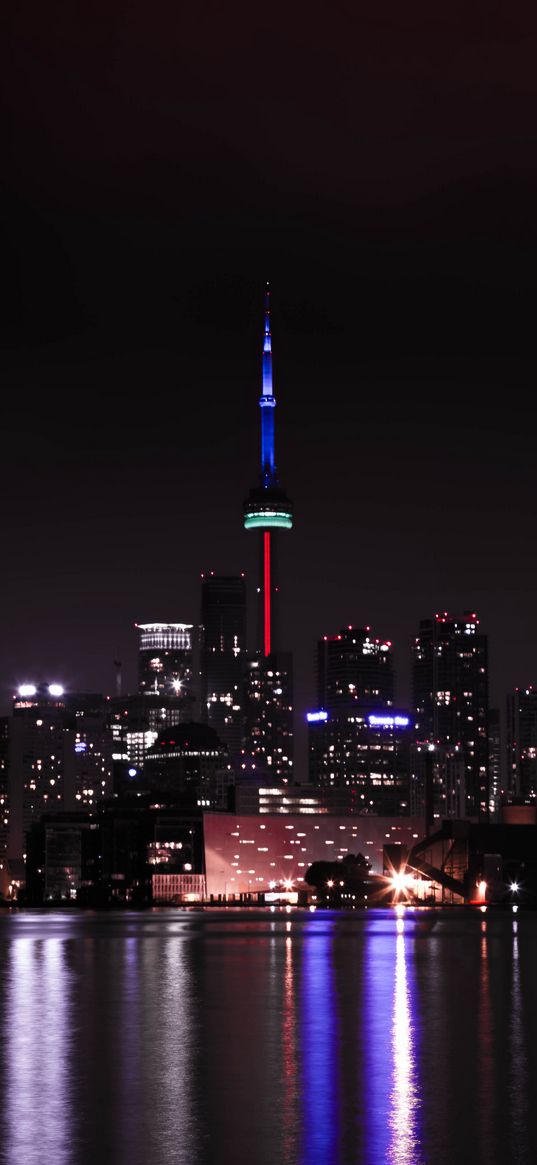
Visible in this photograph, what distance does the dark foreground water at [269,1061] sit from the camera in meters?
37.0

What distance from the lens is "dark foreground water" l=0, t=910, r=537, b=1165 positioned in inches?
1455

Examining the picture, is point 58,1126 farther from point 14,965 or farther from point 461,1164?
point 14,965

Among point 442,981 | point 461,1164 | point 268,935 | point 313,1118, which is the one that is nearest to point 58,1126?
point 313,1118

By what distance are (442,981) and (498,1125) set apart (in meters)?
41.7

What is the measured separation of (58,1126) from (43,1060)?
38.5 ft

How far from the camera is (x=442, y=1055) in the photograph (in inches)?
2014

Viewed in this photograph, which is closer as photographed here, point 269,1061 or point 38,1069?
point 38,1069

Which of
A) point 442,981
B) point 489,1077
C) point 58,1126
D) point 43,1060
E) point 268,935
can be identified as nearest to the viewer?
point 58,1126

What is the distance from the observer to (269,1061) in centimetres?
5038

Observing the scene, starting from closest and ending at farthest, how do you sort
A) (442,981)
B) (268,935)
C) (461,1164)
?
(461,1164)
(442,981)
(268,935)

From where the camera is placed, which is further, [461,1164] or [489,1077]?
[489,1077]

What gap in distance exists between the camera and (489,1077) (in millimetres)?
47156

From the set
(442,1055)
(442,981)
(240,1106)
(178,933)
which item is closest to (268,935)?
(178,933)

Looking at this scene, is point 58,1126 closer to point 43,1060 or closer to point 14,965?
point 43,1060
